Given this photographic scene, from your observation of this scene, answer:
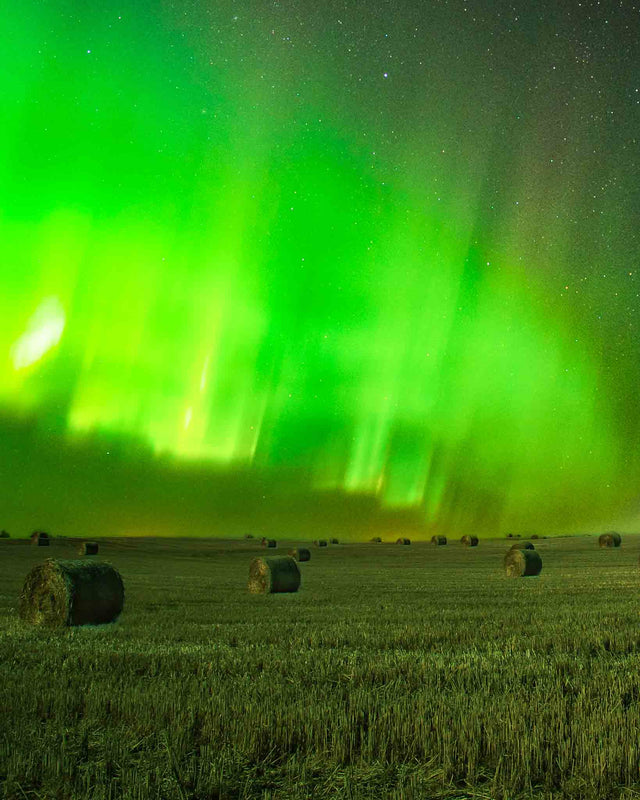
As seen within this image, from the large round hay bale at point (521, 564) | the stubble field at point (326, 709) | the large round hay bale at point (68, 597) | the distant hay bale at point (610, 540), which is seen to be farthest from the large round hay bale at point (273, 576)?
the distant hay bale at point (610, 540)

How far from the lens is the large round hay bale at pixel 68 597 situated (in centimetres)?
1684

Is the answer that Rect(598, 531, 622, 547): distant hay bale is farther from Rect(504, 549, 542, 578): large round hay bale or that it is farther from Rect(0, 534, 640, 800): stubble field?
Rect(0, 534, 640, 800): stubble field

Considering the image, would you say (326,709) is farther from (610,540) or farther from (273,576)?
(610,540)

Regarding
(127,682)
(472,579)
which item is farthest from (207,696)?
(472,579)

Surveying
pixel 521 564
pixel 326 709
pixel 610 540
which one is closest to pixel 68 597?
pixel 326 709

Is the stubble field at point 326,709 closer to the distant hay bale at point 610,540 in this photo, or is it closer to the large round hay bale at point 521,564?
the large round hay bale at point 521,564

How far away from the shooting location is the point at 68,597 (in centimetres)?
1683

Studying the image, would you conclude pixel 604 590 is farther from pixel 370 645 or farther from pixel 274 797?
pixel 274 797

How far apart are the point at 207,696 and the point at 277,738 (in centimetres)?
170

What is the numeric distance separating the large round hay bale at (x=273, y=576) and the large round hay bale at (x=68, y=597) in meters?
8.16

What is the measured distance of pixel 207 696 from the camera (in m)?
8.00

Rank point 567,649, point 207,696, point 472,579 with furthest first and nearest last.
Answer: point 472,579, point 567,649, point 207,696

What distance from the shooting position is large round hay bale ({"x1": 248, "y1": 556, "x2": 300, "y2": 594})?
2497 centimetres

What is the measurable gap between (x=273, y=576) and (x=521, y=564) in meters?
13.4
